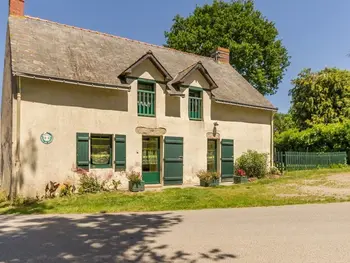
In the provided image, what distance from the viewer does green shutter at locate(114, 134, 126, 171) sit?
1221 centimetres

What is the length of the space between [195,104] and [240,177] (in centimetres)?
412

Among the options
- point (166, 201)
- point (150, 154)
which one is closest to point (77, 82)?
point (150, 154)

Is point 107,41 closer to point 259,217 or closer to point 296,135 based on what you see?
point 259,217

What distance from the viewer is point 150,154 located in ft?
44.1

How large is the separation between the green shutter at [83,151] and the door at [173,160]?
11.6ft

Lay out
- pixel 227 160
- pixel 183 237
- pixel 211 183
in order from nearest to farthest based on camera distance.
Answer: pixel 183 237 → pixel 211 183 → pixel 227 160

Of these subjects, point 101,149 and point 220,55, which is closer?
point 101,149

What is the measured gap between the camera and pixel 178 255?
4.66 metres

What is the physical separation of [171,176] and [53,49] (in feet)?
24.0

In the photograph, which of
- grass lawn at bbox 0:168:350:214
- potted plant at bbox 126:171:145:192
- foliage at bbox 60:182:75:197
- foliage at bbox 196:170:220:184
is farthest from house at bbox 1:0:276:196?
grass lawn at bbox 0:168:350:214

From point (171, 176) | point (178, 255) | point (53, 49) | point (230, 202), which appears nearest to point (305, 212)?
point (230, 202)

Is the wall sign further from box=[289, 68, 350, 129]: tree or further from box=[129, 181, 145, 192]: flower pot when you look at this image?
box=[289, 68, 350, 129]: tree

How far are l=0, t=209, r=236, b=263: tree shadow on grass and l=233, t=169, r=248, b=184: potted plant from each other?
775 centimetres

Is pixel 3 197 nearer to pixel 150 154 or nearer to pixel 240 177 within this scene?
pixel 150 154
